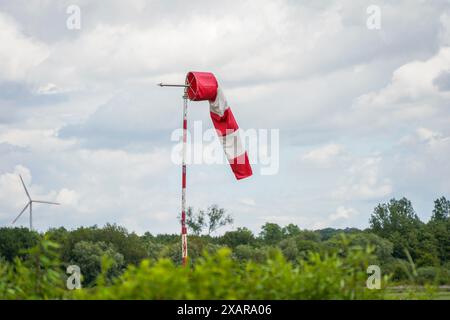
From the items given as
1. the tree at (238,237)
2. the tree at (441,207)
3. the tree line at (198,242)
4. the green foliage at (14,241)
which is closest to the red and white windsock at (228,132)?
the tree line at (198,242)

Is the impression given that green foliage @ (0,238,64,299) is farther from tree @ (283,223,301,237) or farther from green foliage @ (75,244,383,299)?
tree @ (283,223,301,237)

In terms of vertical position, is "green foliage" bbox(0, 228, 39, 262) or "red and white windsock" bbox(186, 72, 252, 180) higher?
"red and white windsock" bbox(186, 72, 252, 180)

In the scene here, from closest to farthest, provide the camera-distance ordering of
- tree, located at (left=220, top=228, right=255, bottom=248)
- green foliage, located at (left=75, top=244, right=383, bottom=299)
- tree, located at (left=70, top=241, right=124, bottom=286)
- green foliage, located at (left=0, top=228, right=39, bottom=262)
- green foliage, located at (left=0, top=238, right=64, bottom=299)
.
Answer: green foliage, located at (left=75, top=244, right=383, bottom=299)
green foliage, located at (left=0, top=238, right=64, bottom=299)
tree, located at (left=70, top=241, right=124, bottom=286)
green foliage, located at (left=0, top=228, right=39, bottom=262)
tree, located at (left=220, top=228, right=255, bottom=248)

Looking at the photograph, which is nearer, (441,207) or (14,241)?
(14,241)

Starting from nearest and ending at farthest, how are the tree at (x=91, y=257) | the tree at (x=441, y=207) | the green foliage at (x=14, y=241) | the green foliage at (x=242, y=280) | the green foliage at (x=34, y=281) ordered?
the green foliage at (x=242, y=280), the green foliage at (x=34, y=281), the tree at (x=91, y=257), the green foliage at (x=14, y=241), the tree at (x=441, y=207)

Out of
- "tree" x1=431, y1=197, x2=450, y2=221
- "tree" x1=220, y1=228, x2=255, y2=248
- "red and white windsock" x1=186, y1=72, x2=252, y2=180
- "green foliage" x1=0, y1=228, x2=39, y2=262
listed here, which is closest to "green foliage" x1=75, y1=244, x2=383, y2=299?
"red and white windsock" x1=186, y1=72, x2=252, y2=180

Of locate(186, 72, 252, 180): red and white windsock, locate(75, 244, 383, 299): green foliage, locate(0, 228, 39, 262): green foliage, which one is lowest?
locate(75, 244, 383, 299): green foliage

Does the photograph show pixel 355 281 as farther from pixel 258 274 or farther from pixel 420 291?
pixel 420 291

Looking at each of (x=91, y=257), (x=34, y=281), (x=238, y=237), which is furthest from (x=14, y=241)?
(x=34, y=281)

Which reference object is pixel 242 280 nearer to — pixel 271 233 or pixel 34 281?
pixel 34 281

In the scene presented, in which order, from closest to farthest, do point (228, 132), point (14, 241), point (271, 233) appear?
point (228, 132)
point (14, 241)
point (271, 233)

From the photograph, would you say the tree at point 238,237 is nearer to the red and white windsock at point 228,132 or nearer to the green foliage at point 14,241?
the green foliage at point 14,241
